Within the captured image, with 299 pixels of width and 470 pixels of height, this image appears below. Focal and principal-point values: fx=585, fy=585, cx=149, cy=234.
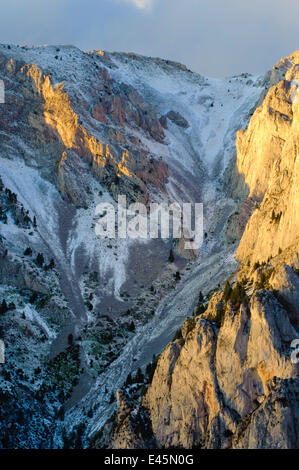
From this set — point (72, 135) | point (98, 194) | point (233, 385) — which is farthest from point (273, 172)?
point (72, 135)

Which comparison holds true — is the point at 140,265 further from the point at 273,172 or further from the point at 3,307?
the point at 273,172

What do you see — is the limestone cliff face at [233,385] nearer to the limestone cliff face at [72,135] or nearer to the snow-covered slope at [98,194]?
the snow-covered slope at [98,194]

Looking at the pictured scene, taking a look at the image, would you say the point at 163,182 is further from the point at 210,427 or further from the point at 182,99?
the point at 210,427

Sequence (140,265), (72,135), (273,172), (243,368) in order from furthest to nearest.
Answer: (72,135) → (140,265) → (273,172) → (243,368)

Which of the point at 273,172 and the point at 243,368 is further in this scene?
the point at 273,172

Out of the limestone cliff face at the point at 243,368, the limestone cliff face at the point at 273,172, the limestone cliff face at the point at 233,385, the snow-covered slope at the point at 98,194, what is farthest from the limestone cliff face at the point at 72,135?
the limestone cliff face at the point at 233,385

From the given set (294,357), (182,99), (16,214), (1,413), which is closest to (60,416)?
(1,413)

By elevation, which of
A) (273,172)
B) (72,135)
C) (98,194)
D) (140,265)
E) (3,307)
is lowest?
(3,307)
